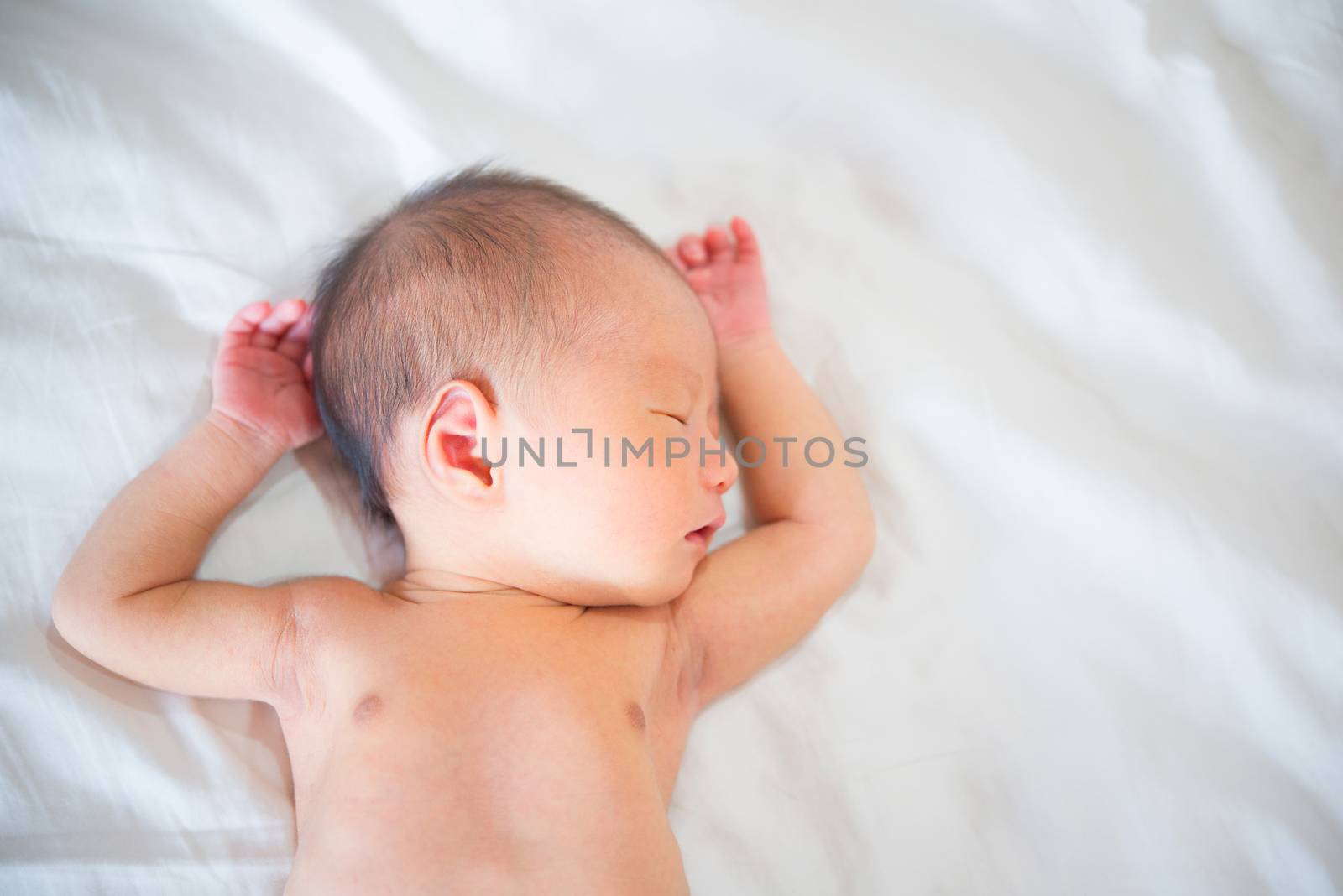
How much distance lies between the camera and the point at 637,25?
Answer: 143cm

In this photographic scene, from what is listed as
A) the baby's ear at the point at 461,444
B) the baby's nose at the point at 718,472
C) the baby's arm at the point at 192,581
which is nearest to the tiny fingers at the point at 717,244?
the baby's nose at the point at 718,472

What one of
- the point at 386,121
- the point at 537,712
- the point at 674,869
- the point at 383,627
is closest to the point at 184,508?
the point at 383,627

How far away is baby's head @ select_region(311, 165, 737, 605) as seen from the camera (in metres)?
1.07

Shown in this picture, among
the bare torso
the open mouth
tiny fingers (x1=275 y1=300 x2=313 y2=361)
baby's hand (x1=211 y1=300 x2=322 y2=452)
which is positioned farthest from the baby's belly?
tiny fingers (x1=275 y1=300 x2=313 y2=361)

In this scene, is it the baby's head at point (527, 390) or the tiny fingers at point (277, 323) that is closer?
the baby's head at point (527, 390)

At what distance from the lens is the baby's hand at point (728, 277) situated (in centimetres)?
138

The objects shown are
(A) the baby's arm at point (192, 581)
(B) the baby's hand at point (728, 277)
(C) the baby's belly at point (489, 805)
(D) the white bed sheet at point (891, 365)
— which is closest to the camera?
(C) the baby's belly at point (489, 805)

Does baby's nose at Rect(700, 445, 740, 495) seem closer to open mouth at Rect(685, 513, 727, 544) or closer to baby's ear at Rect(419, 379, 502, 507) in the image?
open mouth at Rect(685, 513, 727, 544)

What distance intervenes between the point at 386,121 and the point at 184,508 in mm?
636

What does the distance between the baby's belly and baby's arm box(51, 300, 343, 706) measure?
0.17 m

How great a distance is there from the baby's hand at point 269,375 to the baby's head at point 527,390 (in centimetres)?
11

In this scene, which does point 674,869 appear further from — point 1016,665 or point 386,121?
point 386,121

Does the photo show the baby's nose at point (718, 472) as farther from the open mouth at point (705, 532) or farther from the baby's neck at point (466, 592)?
the baby's neck at point (466, 592)

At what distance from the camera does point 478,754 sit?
104cm
